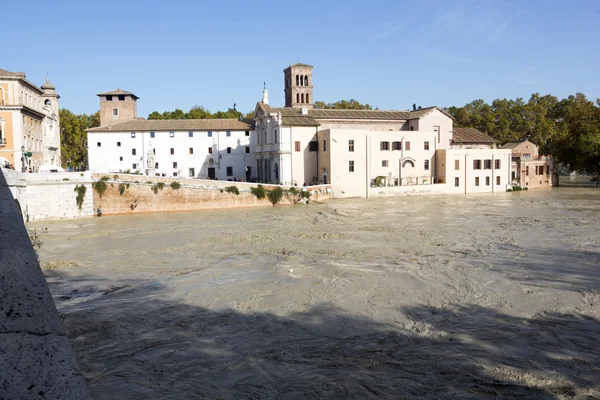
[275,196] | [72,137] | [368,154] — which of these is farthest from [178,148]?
[72,137]

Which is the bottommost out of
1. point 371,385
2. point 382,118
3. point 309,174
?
point 371,385

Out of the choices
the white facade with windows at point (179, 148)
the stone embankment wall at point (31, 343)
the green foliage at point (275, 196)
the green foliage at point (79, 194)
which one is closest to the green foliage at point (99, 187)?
the green foliage at point (79, 194)

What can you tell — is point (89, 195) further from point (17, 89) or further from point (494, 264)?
point (494, 264)

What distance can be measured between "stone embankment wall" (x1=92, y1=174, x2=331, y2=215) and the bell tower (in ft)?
74.4

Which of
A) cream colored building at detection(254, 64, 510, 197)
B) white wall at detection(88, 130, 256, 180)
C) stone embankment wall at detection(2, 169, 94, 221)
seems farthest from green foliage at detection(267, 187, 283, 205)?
white wall at detection(88, 130, 256, 180)

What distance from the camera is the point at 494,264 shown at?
54.8 feet

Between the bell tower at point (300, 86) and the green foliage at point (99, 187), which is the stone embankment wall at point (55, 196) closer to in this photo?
the green foliage at point (99, 187)

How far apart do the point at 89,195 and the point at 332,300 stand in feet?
83.3

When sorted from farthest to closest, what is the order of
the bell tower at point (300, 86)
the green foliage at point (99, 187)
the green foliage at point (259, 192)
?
the bell tower at point (300, 86), the green foliage at point (259, 192), the green foliage at point (99, 187)

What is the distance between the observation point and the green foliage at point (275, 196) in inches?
1519

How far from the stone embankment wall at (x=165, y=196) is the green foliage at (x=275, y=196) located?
0.31 metres

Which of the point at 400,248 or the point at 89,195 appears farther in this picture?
the point at 89,195

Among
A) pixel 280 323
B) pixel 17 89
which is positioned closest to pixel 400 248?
pixel 280 323

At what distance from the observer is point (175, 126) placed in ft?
165
